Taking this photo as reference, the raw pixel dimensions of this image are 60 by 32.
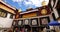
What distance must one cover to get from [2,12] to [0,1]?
1.33 m

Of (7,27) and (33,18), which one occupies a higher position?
(33,18)

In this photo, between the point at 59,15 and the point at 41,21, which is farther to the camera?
the point at 41,21

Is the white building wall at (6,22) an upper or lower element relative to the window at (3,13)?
lower

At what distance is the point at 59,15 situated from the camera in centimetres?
830

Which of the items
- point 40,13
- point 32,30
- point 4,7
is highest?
point 4,7

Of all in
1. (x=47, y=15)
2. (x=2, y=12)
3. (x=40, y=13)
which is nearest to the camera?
(x=47, y=15)

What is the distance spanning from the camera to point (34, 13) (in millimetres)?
13148

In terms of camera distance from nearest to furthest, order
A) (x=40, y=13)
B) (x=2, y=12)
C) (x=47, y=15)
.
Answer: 1. (x=47, y=15)
2. (x=40, y=13)
3. (x=2, y=12)

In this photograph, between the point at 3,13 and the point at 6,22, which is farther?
the point at 6,22

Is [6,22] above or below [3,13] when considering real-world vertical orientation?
below

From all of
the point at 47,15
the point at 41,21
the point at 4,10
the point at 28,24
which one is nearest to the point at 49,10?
the point at 47,15

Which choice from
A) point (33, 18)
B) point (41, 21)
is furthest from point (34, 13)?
point (41, 21)

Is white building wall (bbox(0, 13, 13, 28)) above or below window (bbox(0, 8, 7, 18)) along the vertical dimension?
below

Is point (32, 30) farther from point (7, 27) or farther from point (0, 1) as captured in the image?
point (0, 1)
